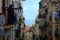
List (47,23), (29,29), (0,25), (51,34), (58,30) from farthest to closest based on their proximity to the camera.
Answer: (29,29), (47,23), (51,34), (58,30), (0,25)

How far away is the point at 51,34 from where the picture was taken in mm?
37781

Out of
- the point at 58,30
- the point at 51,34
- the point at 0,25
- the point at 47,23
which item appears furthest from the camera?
the point at 47,23

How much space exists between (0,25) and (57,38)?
76.8 feet

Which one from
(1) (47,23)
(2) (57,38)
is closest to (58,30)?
(2) (57,38)

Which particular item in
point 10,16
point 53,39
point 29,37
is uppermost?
point 10,16

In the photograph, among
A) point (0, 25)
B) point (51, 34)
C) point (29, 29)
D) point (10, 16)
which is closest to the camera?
point (0, 25)

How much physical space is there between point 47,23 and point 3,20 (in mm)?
28559

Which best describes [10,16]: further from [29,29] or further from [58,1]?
[29,29]

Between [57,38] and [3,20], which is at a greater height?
[3,20]

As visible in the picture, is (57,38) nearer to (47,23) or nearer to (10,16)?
(47,23)

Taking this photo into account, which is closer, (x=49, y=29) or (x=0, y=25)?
(x=0, y=25)

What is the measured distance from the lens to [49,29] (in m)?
39.7

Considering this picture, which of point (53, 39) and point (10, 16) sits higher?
point (10, 16)

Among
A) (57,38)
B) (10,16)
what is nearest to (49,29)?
(57,38)
